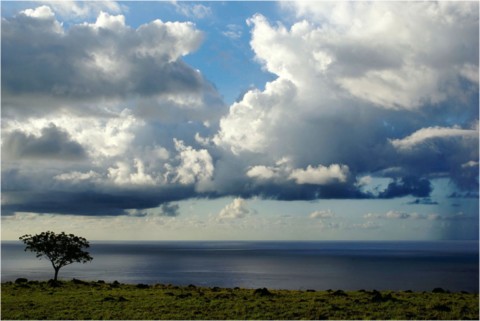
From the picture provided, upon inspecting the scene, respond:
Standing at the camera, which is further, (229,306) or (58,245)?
(58,245)

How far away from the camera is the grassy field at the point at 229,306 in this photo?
40.6 metres

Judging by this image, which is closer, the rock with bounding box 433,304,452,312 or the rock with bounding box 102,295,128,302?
the rock with bounding box 433,304,452,312

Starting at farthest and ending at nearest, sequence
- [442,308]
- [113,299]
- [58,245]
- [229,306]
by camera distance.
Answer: [58,245] < [113,299] < [229,306] < [442,308]

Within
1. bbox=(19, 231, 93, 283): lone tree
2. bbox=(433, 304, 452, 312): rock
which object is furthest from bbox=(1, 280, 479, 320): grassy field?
bbox=(19, 231, 93, 283): lone tree

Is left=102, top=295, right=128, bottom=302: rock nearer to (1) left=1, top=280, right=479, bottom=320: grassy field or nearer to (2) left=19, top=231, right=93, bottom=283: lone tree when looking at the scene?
(1) left=1, top=280, right=479, bottom=320: grassy field

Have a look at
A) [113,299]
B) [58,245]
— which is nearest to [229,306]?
[113,299]

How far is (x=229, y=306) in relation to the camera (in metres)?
44.8

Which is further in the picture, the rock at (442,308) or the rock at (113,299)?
the rock at (113,299)

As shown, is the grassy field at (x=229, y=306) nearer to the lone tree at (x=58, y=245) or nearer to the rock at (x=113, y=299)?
the rock at (x=113, y=299)

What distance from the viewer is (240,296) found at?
5225cm

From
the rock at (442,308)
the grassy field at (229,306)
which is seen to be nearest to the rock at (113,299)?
the grassy field at (229,306)

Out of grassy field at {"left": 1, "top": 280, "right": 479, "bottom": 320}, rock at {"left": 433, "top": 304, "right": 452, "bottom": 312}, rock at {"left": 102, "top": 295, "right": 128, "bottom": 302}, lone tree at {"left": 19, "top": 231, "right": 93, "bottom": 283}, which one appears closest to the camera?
grassy field at {"left": 1, "top": 280, "right": 479, "bottom": 320}

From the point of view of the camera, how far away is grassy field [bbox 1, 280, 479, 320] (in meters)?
40.6

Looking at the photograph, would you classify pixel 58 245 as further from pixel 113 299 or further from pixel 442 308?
pixel 442 308
